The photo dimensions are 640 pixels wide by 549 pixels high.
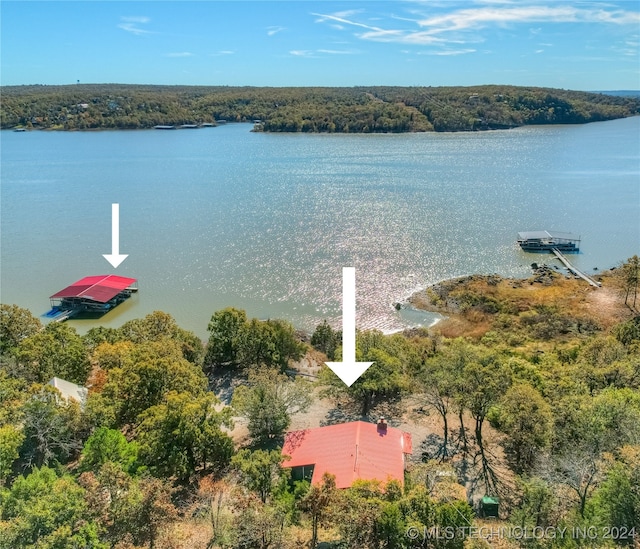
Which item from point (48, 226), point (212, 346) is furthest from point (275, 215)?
point (212, 346)

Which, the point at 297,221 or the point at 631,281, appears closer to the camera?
the point at 631,281

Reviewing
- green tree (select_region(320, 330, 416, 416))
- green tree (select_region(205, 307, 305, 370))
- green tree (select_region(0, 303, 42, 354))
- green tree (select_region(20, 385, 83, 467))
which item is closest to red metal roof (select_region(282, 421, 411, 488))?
green tree (select_region(320, 330, 416, 416))

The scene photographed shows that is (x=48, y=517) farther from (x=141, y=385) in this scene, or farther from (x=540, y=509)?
(x=540, y=509)

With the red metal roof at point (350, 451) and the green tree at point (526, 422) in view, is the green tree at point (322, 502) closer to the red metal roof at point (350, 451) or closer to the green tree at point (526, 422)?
the red metal roof at point (350, 451)

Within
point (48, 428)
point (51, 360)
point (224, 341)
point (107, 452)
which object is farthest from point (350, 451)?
point (51, 360)

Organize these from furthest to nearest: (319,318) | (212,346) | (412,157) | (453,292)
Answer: (412,157) < (453,292) < (319,318) < (212,346)

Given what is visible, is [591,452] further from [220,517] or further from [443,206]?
[443,206]

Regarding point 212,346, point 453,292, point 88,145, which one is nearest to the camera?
point 212,346
